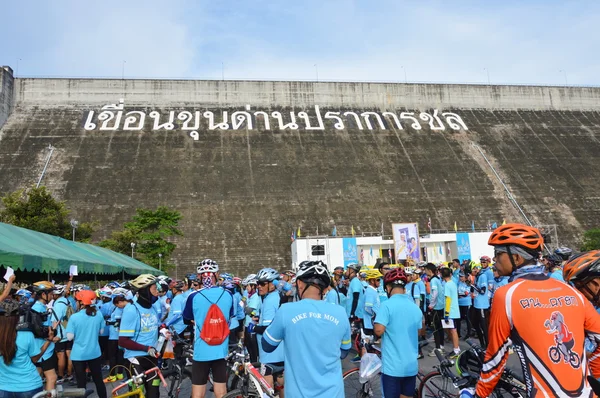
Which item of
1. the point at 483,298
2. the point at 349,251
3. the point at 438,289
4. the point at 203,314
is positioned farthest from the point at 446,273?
the point at 349,251

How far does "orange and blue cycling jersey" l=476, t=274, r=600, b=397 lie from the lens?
8.61 ft

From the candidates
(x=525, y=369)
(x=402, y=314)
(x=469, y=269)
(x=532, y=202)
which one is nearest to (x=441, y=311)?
(x=469, y=269)

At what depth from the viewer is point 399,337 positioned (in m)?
4.73

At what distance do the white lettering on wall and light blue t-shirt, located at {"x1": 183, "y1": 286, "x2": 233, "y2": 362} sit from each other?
118 ft

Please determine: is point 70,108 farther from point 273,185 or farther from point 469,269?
point 469,269

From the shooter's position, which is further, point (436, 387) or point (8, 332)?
point (436, 387)

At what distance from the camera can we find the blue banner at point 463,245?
1062 inches

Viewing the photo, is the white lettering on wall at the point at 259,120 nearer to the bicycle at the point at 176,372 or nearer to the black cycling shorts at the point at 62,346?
the black cycling shorts at the point at 62,346

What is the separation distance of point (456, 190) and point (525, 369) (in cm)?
3608

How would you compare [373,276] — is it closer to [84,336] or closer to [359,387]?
[359,387]

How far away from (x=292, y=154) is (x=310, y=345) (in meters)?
36.3

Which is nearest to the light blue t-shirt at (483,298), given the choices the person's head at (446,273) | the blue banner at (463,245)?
the person's head at (446,273)

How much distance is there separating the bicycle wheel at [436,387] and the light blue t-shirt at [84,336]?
15.1 ft

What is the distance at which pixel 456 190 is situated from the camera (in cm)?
3697
